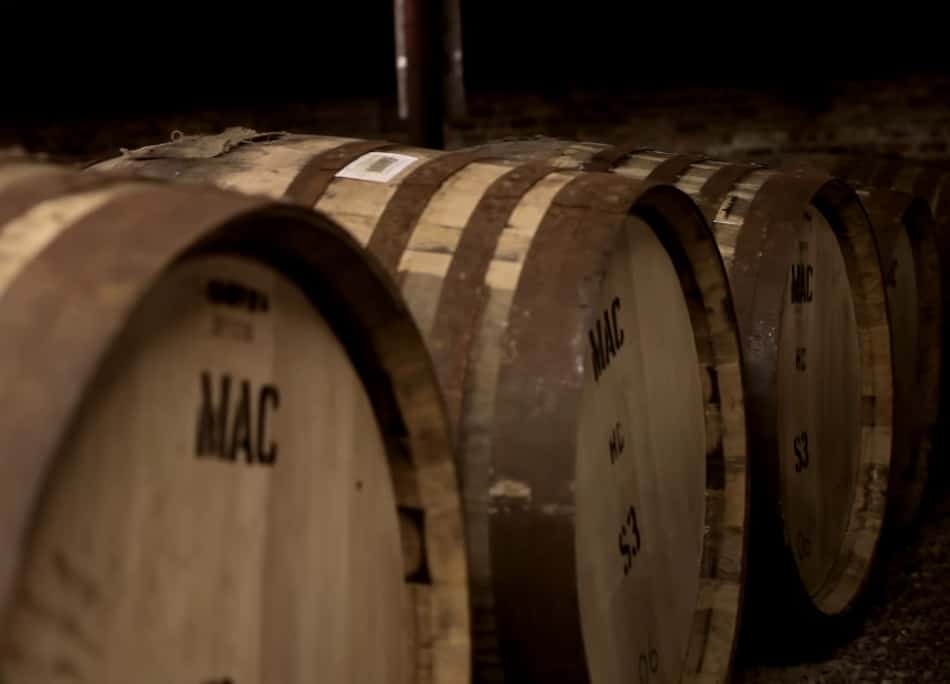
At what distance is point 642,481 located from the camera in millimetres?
1785

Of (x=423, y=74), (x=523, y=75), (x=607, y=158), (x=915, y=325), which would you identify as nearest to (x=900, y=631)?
(x=915, y=325)

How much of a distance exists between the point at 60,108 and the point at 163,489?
6760 millimetres

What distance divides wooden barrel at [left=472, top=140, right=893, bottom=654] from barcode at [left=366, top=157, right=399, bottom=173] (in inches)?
24.0

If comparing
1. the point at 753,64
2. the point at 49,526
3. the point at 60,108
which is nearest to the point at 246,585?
the point at 49,526

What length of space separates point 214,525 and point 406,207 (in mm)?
768

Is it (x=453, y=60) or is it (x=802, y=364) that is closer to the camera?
(x=802, y=364)

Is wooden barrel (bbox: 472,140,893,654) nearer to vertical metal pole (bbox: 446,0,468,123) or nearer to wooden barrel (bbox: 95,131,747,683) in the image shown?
wooden barrel (bbox: 95,131,747,683)

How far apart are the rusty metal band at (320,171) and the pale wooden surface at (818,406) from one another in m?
0.87

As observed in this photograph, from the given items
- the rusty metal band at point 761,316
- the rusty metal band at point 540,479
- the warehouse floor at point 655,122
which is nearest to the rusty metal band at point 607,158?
the rusty metal band at point 761,316

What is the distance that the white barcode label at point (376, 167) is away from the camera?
1.82m

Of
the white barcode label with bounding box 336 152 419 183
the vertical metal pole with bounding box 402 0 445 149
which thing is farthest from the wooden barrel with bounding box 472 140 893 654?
the vertical metal pole with bounding box 402 0 445 149

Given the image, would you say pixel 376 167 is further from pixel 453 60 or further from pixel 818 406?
pixel 453 60

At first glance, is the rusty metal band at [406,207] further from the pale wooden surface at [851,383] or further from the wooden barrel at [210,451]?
the pale wooden surface at [851,383]

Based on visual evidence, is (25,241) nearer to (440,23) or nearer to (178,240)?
(178,240)
